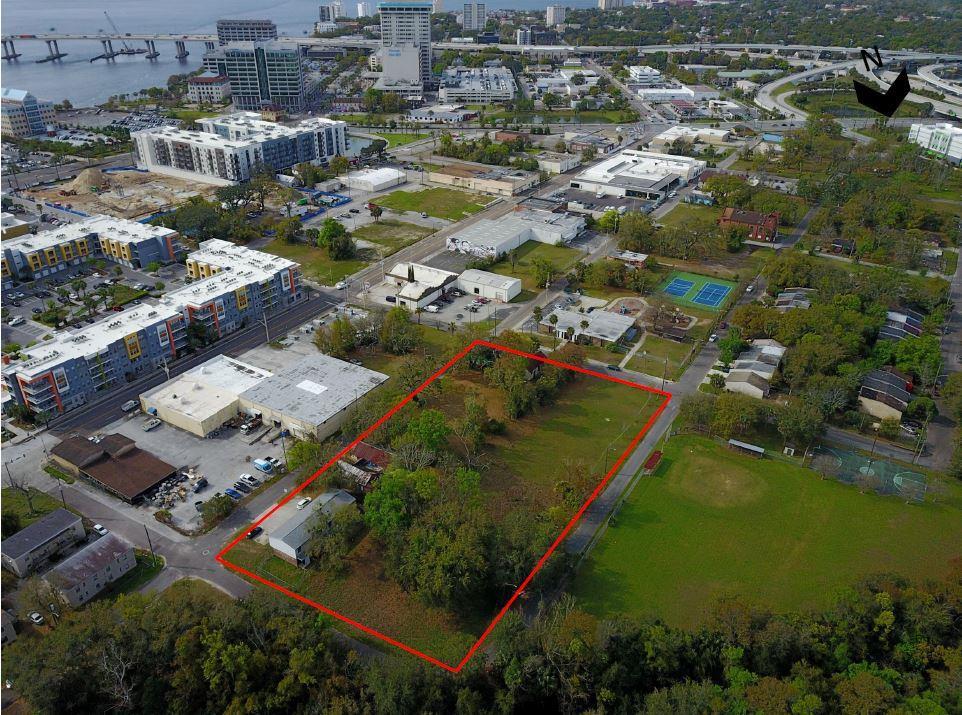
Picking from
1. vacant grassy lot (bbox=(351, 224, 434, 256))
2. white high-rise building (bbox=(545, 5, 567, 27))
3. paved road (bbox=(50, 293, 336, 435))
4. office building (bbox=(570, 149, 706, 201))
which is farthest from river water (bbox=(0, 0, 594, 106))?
office building (bbox=(570, 149, 706, 201))

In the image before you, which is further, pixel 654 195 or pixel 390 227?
pixel 654 195

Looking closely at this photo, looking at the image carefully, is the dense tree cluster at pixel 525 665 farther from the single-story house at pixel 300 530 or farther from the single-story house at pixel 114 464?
the single-story house at pixel 114 464

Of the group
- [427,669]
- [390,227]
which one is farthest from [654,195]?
[427,669]

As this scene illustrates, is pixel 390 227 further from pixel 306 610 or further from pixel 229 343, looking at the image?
pixel 306 610

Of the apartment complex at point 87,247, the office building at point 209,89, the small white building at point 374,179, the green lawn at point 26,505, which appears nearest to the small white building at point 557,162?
the small white building at point 374,179

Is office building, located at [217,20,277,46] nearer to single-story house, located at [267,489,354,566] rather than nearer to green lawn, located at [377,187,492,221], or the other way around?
green lawn, located at [377,187,492,221]

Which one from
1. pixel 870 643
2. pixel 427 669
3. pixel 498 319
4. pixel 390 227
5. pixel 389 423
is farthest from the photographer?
pixel 390 227
